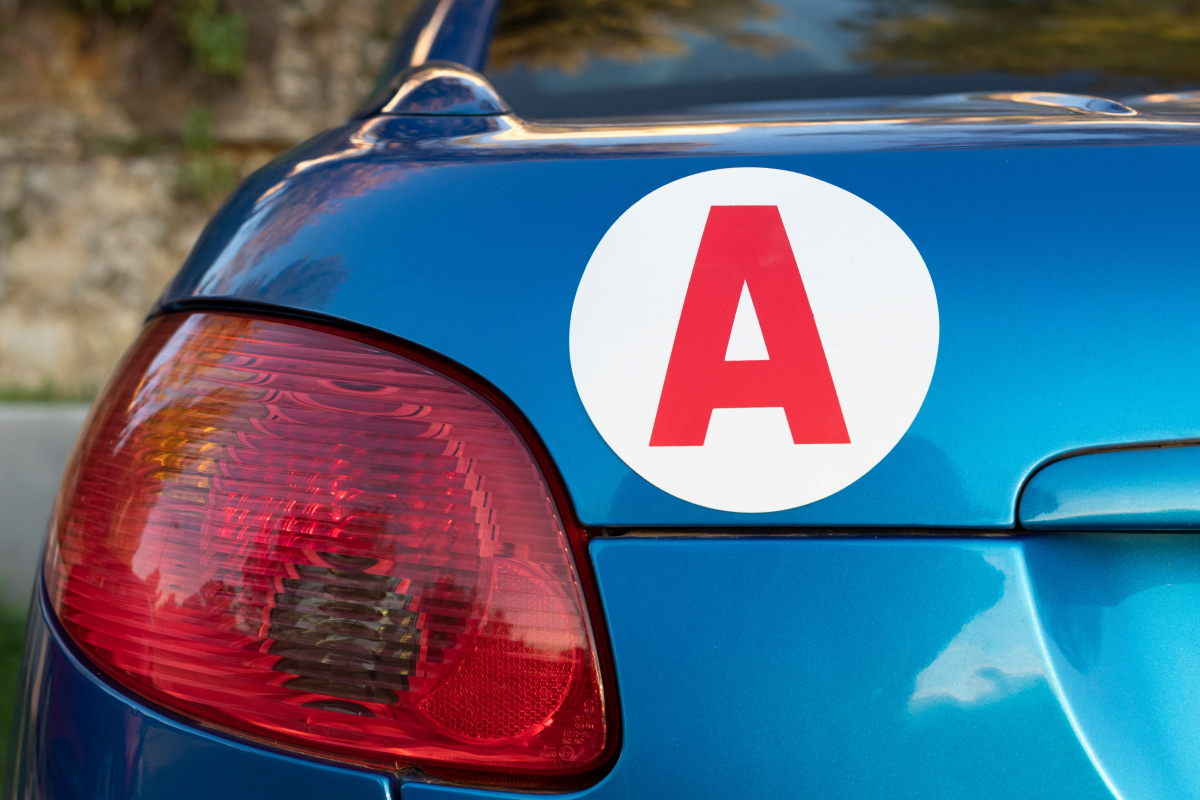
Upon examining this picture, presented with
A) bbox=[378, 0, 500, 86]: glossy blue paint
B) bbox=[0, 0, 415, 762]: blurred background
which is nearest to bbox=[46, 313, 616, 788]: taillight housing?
bbox=[378, 0, 500, 86]: glossy blue paint

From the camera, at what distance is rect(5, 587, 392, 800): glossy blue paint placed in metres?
0.67

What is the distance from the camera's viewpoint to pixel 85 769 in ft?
2.38

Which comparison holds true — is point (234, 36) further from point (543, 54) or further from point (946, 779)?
point (946, 779)

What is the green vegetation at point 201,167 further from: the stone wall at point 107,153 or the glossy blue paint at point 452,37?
the glossy blue paint at point 452,37

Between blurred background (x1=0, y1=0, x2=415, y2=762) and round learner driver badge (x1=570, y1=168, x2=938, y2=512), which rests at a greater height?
blurred background (x1=0, y1=0, x2=415, y2=762)

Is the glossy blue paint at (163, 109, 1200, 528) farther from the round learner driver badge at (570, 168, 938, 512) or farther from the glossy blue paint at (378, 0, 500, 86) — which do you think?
the glossy blue paint at (378, 0, 500, 86)

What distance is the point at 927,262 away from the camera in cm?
65

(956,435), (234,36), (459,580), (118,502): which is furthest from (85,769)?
(234,36)

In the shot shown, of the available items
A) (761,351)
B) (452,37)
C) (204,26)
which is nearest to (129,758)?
(761,351)

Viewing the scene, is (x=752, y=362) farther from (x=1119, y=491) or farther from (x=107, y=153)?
(x=107, y=153)

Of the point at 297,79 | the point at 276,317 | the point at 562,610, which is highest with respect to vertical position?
the point at 297,79

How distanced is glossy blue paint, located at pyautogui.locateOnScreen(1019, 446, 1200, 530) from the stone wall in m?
6.33

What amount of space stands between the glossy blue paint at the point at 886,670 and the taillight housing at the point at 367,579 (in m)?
0.05

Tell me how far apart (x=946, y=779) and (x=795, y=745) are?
11cm
